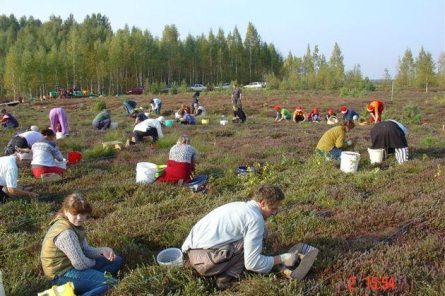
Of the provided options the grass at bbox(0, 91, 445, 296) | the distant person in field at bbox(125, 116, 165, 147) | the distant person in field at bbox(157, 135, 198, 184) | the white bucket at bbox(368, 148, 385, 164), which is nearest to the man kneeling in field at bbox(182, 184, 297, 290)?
the grass at bbox(0, 91, 445, 296)

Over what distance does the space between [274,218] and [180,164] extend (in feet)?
8.89

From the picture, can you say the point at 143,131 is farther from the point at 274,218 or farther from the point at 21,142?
the point at 274,218

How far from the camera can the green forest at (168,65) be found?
2153 inches

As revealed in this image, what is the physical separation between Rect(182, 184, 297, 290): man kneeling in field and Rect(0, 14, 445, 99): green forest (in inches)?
1560

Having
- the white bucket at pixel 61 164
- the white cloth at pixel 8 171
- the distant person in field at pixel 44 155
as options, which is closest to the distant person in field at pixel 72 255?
the white cloth at pixel 8 171

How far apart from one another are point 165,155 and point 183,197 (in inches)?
144

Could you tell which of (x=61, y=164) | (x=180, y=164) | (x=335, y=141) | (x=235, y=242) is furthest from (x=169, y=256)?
(x=335, y=141)

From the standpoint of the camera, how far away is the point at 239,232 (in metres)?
3.79

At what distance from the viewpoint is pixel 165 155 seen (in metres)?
10.4

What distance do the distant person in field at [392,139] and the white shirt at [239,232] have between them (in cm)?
623

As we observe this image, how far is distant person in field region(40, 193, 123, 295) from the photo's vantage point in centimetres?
390
